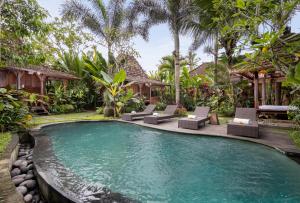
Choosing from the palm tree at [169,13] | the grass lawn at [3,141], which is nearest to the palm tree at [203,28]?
the palm tree at [169,13]

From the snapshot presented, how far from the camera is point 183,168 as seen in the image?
5.09m

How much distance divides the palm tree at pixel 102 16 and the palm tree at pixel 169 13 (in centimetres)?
138

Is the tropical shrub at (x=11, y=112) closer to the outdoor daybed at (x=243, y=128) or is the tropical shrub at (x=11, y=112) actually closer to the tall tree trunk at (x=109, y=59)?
the tall tree trunk at (x=109, y=59)

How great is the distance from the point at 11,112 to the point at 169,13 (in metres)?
12.4

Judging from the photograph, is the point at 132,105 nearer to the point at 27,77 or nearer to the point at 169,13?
the point at 169,13

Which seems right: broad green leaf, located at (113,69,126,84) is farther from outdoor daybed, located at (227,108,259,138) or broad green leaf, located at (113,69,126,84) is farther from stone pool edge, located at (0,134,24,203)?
stone pool edge, located at (0,134,24,203)

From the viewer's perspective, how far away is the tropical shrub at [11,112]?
314 inches

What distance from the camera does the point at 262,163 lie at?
5293 millimetres

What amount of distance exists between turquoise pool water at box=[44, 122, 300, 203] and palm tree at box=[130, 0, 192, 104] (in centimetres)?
863

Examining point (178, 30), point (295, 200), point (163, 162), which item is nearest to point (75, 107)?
point (178, 30)

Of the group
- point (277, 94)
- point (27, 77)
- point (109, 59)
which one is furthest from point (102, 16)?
point (277, 94)

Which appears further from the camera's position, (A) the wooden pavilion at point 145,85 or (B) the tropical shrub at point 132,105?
(A) the wooden pavilion at point 145,85

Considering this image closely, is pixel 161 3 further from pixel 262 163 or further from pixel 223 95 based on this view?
pixel 262 163

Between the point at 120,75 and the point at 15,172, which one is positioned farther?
the point at 120,75
